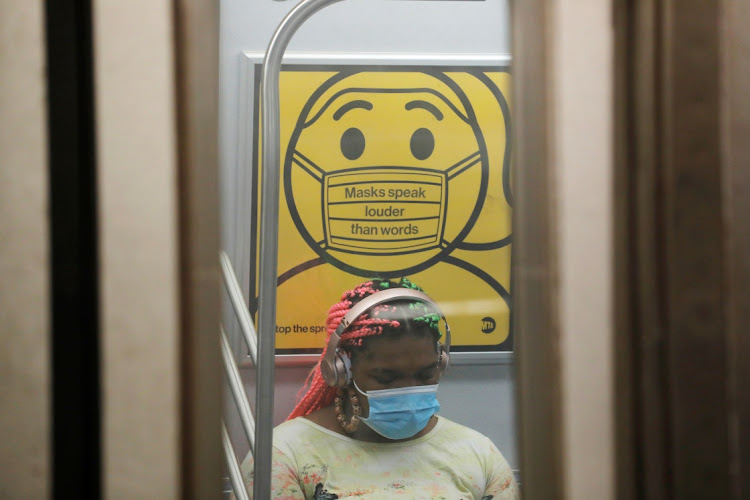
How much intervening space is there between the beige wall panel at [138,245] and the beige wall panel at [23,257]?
0.12m

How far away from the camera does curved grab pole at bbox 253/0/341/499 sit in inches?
45.5

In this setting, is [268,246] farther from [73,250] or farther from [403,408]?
[403,408]

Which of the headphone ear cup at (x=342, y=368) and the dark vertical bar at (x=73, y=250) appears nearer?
the dark vertical bar at (x=73, y=250)

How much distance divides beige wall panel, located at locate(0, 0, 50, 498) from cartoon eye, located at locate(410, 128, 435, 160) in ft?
2.48

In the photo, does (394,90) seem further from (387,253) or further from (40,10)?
(40,10)

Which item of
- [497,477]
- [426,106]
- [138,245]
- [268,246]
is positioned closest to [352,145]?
[426,106]

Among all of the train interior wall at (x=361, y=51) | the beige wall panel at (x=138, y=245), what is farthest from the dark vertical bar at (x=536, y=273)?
the beige wall panel at (x=138, y=245)

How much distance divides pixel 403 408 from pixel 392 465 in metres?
→ 0.17

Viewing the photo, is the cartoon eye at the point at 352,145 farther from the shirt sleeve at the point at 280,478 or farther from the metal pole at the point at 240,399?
the shirt sleeve at the point at 280,478

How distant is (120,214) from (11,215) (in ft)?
0.68

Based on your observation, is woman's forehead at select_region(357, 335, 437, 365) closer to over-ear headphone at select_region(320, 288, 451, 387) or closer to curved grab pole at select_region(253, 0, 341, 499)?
over-ear headphone at select_region(320, 288, 451, 387)

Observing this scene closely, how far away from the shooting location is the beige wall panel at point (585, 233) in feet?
3.40

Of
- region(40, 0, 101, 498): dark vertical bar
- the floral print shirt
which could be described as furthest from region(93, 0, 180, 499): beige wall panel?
the floral print shirt

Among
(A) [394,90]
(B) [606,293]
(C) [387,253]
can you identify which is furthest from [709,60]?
(C) [387,253]
